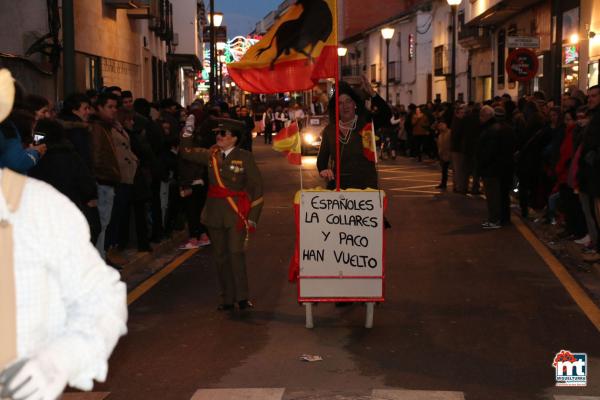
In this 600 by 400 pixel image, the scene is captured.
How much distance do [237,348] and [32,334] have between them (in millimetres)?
4997

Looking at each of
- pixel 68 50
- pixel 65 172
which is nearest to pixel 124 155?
pixel 68 50

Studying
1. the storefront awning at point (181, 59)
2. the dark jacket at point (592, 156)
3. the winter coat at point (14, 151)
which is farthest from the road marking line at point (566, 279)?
the storefront awning at point (181, 59)

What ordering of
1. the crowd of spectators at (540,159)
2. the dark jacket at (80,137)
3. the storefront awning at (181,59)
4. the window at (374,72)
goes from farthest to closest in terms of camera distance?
1. the window at (374,72)
2. the storefront awning at (181,59)
3. the crowd of spectators at (540,159)
4. the dark jacket at (80,137)

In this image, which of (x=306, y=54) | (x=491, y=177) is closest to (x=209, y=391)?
(x=306, y=54)

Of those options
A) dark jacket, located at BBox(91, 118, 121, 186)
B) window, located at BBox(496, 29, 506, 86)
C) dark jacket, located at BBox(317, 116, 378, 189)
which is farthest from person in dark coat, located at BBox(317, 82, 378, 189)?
window, located at BBox(496, 29, 506, 86)

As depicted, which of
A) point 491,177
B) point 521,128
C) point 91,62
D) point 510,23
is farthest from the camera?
point 510,23

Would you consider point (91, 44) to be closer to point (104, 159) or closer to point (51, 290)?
point (104, 159)

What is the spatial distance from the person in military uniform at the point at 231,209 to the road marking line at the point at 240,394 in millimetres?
Answer: 2603

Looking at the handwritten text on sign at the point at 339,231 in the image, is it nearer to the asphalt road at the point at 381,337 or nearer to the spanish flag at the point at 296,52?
the asphalt road at the point at 381,337

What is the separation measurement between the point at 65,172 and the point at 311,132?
2584 centimetres

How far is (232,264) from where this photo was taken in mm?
8781

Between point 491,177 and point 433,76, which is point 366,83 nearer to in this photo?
point 491,177

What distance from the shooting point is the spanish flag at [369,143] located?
8.95 meters

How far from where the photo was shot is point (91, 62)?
2111cm
